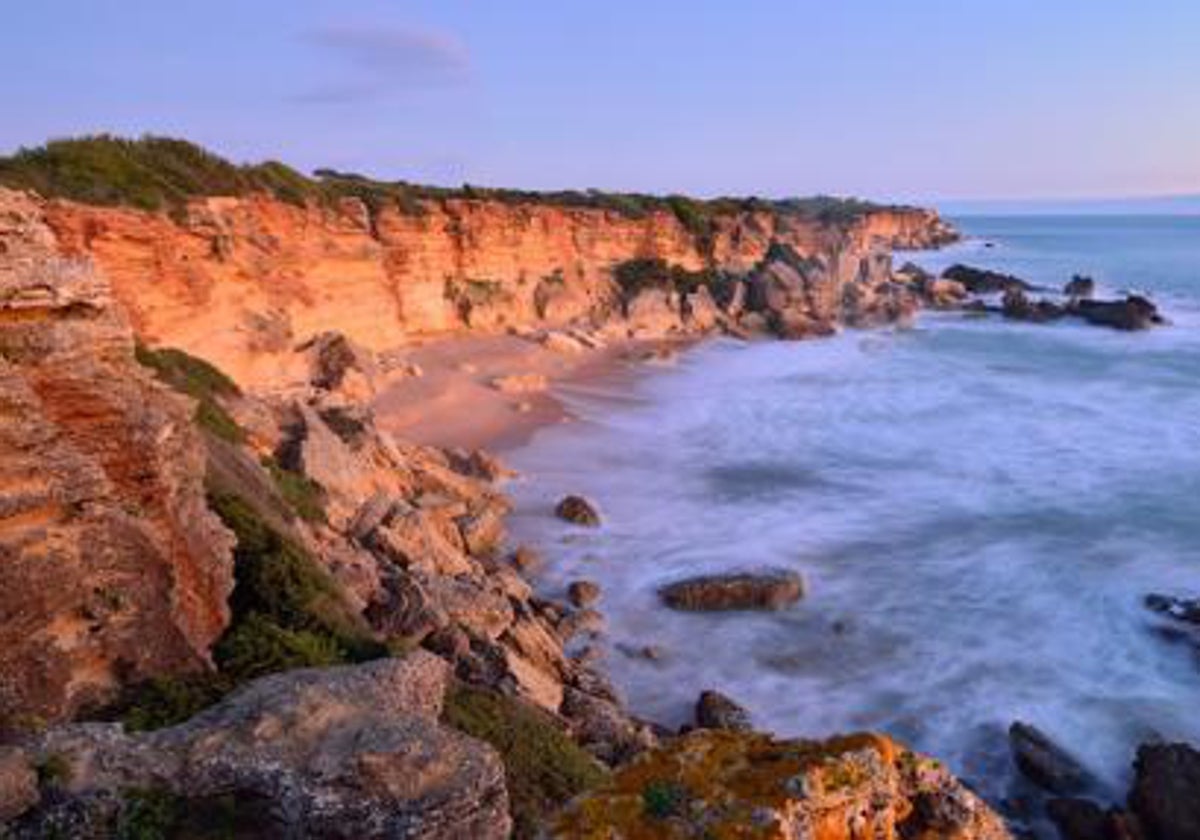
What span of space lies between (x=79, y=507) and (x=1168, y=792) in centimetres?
1207

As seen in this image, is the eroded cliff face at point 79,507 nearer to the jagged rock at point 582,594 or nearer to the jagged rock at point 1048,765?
the jagged rock at point 582,594

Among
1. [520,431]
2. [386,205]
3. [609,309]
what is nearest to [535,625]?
[520,431]

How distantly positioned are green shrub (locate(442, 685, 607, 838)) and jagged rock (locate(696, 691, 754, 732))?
340cm

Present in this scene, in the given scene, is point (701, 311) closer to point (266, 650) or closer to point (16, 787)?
point (266, 650)

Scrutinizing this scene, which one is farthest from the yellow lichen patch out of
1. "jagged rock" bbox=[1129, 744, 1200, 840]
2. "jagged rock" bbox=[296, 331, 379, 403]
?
"jagged rock" bbox=[296, 331, 379, 403]

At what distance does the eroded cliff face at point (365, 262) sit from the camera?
2202cm

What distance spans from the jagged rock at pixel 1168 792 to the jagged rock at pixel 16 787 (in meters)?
11.7

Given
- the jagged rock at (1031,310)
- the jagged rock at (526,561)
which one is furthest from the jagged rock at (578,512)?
the jagged rock at (1031,310)

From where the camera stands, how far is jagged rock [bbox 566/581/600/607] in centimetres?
1817

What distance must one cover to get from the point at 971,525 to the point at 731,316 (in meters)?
32.7

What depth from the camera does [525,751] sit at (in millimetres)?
10281

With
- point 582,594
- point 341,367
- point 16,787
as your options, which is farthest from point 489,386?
point 16,787

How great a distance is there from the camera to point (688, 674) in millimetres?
15914

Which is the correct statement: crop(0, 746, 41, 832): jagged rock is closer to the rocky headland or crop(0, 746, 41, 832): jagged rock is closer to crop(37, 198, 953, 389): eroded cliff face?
the rocky headland
